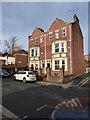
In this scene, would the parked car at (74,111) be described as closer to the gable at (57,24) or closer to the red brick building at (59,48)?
the red brick building at (59,48)

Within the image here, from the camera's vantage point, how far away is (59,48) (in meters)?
36.0

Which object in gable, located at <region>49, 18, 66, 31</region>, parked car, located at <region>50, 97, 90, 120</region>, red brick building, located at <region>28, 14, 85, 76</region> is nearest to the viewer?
parked car, located at <region>50, 97, 90, 120</region>

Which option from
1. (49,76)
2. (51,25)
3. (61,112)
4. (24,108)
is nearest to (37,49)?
(51,25)

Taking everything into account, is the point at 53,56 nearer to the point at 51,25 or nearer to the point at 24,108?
the point at 51,25

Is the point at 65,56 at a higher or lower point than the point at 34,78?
higher

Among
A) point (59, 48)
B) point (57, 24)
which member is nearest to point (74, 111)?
point (59, 48)

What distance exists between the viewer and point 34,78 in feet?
94.0

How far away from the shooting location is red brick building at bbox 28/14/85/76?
114 feet

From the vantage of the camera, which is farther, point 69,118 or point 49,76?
point 49,76

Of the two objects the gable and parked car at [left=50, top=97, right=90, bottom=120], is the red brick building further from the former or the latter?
parked car at [left=50, top=97, right=90, bottom=120]

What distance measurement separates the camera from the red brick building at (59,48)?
34.8 meters

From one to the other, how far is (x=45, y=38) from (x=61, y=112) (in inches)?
1439

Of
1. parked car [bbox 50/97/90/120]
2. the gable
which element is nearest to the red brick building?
the gable

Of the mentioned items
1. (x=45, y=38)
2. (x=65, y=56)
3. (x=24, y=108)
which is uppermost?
(x=45, y=38)
